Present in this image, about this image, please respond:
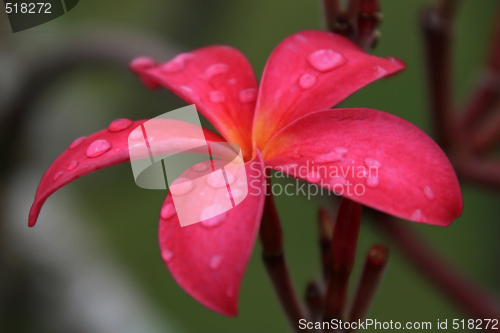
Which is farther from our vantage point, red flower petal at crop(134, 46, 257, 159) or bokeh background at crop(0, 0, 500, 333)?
bokeh background at crop(0, 0, 500, 333)

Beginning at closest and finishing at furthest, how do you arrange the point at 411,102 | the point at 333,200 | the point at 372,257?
the point at 372,257 < the point at 333,200 < the point at 411,102

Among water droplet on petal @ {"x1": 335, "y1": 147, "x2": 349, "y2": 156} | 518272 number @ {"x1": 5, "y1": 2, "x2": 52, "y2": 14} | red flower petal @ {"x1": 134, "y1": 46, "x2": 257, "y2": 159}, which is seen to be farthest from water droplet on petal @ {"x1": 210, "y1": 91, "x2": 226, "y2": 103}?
518272 number @ {"x1": 5, "y1": 2, "x2": 52, "y2": 14}

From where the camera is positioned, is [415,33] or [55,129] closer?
[55,129]

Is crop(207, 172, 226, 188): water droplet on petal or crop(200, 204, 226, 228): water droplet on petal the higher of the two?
crop(207, 172, 226, 188): water droplet on petal

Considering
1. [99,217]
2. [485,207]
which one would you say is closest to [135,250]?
[99,217]

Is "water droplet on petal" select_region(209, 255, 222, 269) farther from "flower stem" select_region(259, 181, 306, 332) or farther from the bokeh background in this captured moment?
the bokeh background

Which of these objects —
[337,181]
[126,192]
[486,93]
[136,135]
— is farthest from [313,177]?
[126,192]

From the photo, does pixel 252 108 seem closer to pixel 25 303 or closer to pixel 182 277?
pixel 182 277
